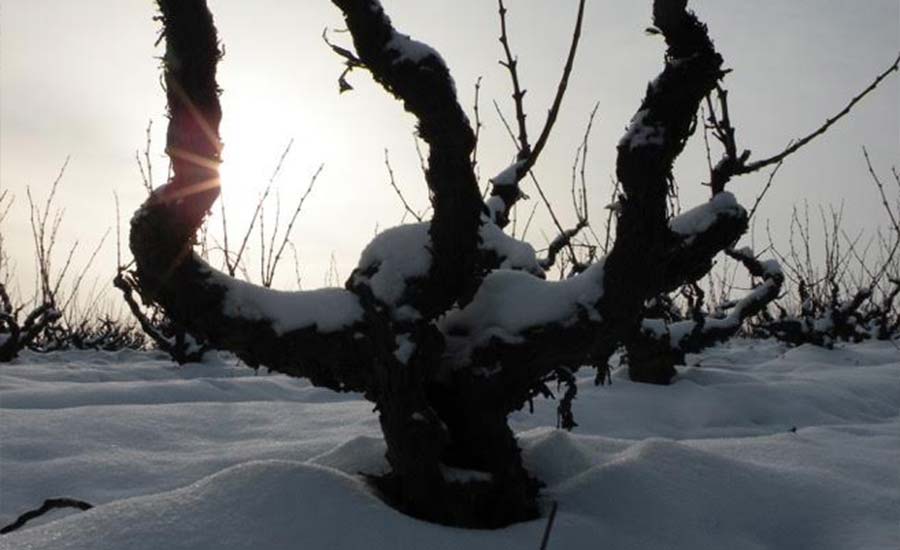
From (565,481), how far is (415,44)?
1.00 meters

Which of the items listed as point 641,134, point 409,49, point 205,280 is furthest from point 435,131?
point 205,280

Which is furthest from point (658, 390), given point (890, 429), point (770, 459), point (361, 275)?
point (361, 275)

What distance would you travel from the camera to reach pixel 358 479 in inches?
68.5

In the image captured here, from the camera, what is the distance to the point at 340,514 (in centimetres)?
148

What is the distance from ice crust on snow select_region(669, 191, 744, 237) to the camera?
1.87 meters

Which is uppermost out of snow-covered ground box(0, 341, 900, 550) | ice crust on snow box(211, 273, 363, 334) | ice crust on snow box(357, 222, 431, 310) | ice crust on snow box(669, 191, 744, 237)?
ice crust on snow box(669, 191, 744, 237)

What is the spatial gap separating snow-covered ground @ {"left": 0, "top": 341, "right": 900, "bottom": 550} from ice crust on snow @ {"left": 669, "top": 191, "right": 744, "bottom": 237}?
53 cm

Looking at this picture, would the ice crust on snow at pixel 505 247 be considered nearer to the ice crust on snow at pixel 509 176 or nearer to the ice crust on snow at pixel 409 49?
the ice crust on snow at pixel 409 49

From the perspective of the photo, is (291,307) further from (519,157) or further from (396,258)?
(519,157)

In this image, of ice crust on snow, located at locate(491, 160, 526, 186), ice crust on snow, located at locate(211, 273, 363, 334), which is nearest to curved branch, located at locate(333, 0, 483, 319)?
ice crust on snow, located at locate(211, 273, 363, 334)

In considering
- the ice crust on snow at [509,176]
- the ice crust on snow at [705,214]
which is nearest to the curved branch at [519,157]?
the ice crust on snow at [509,176]

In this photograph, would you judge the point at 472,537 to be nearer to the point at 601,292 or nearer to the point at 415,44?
the point at 601,292

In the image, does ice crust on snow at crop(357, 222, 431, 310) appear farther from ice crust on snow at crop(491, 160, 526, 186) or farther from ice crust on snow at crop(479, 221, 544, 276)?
ice crust on snow at crop(491, 160, 526, 186)

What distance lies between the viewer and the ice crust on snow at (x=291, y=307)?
167 centimetres
